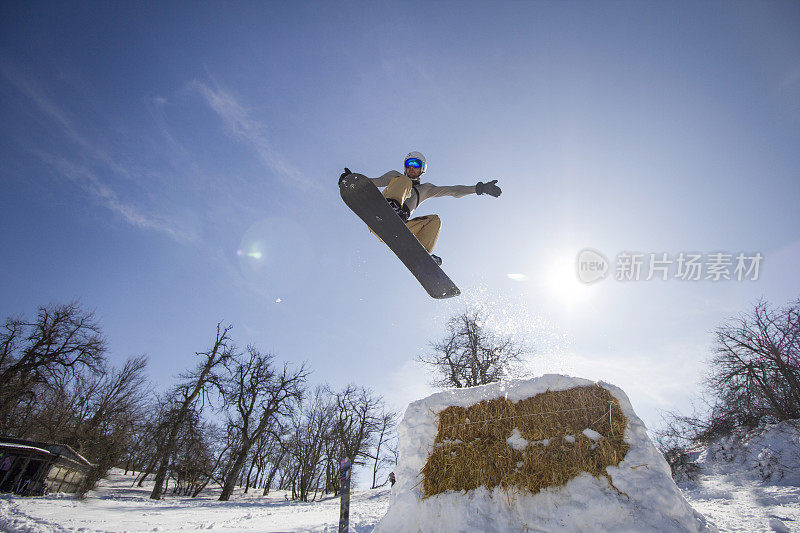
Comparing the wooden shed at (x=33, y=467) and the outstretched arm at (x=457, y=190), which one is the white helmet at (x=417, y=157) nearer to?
the outstretched arm at (x=457, y=190)

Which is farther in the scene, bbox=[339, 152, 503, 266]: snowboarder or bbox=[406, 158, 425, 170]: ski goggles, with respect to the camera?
bbox=[406, 158, 425, 170]: ski goggles

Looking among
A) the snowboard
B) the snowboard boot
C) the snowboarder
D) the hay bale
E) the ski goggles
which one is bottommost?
the hay bale

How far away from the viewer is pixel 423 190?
222 inches

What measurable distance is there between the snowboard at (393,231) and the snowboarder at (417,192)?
201 millimetres

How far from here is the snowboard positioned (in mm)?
4711

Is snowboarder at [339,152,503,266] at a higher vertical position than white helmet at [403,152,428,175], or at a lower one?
lower

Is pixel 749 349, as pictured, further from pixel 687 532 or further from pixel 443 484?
pixel 443 484

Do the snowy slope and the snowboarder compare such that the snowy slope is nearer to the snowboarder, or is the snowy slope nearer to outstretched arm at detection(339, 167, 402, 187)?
the snowboarder

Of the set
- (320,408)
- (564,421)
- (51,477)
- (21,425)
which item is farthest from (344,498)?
(21,425)

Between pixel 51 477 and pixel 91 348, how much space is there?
7640 mm

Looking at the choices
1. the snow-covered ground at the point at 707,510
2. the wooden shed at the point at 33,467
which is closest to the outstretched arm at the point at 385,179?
the snow-covered ground at the point at 707,510

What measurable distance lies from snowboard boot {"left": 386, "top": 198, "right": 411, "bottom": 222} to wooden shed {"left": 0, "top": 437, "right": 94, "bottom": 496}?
795 inches

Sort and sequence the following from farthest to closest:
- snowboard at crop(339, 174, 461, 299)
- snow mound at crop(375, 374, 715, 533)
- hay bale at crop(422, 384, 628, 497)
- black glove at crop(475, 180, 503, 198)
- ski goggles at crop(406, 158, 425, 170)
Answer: ski goggles at crop(406, 158, 425, 170)
black glove at crop(475, 180, 503, 198)
snowboard at crop(339, 174, 461, 299)
hay bale at crop(422, 384, 628, 497)
snow mound at crop(375, 374, 715, 533)

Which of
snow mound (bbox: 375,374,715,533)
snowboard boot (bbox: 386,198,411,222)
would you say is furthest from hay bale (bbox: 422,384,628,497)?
snowboard boot (bbox: 386,198,411,222)
